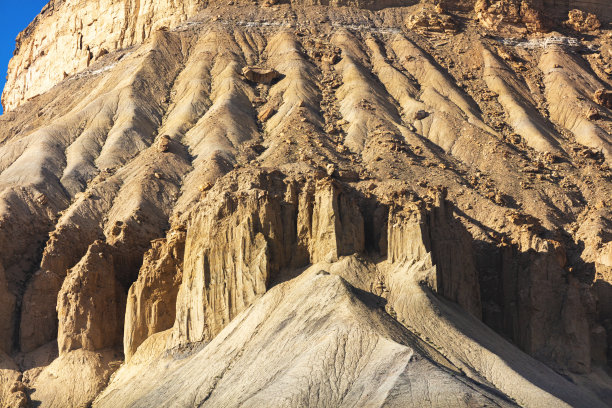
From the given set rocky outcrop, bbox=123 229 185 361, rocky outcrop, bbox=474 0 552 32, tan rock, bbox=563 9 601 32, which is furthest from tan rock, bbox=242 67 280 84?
tan rock, bbox=563 9 601 32

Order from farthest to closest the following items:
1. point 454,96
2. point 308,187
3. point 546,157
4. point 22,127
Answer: point 22,127 < point 454,96 < point 546,157 < point 308,187

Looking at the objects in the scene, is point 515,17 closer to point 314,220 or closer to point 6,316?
point 314,220

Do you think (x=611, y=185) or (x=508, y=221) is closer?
(x=508, y=221)

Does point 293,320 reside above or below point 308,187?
below

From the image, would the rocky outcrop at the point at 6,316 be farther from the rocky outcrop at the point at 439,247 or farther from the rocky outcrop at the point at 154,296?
the rocky outcrop at the point at 439,247

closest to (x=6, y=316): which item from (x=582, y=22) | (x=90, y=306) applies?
(x=90, y=306)

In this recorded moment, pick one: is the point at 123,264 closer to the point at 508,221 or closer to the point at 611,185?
the point at 508,221

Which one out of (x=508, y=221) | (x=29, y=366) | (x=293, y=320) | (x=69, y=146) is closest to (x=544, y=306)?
(x=508, y=221)

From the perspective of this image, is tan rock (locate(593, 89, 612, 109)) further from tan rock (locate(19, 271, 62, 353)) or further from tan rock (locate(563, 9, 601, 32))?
tan rock (locate(19, 271, 62, 353))
